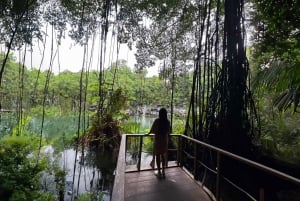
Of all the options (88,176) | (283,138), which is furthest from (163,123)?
(88,176)

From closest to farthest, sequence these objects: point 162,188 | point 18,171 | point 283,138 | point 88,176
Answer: point 162,188, point 18,171, point 283,138, point 88,176

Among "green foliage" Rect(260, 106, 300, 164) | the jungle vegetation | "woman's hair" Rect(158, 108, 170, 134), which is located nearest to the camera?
"woman's hair" Rect(158, 108, 170, 134)

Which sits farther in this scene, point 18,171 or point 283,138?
point 283,138

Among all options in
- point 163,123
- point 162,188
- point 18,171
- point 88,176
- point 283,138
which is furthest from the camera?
point 88,176

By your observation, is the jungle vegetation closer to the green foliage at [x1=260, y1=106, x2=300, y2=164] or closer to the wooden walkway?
the green foliage at [x1=260, y1=106, x2=300, y2=164]

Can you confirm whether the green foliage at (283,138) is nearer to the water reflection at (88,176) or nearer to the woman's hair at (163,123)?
the woman's hair at (163,123)

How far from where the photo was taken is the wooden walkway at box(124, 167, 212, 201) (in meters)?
2.55

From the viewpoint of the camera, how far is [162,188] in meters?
2.83

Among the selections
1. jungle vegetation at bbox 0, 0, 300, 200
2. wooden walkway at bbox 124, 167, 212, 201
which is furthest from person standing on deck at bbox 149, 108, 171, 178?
jungle vegetation at bbox 0, 0, 300, 200

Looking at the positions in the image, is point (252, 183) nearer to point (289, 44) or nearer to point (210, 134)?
point (210, 134)

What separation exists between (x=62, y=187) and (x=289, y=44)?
4895 mm

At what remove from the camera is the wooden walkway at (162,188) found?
2.55m

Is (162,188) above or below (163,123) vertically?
below

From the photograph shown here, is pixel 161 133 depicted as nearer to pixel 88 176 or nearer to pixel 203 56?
pixel 203 56
